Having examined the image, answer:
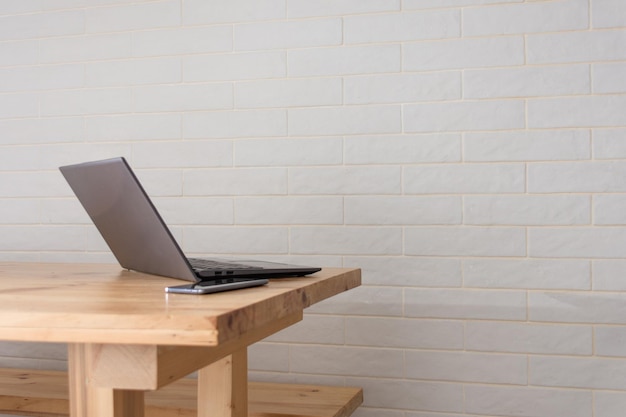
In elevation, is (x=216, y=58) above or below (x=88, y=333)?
above

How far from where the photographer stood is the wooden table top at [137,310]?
0.98m

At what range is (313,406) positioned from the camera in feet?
7.41

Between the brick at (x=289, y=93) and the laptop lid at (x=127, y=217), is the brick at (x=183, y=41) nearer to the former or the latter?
the brick at (x=289, y=93)

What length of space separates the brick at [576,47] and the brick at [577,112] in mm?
130

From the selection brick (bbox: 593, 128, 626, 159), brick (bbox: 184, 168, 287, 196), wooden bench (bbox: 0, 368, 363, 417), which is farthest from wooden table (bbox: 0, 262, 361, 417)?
brick (bbox: 593, 128, 626, 159)

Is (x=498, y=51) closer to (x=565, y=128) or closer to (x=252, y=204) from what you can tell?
(x=565, y=128)

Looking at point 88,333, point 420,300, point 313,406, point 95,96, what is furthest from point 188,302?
point 95,96

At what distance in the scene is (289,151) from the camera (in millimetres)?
2660

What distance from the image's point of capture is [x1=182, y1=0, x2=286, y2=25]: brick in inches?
106

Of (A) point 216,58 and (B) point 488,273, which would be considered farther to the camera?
(A) point 216,58

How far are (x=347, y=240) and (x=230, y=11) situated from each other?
95 cm

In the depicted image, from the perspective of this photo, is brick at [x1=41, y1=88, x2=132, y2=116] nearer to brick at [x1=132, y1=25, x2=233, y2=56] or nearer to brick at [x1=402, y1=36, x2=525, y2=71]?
brick at [x1=132, y1=25, x2=233, y2=56]

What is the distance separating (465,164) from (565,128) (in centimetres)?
34

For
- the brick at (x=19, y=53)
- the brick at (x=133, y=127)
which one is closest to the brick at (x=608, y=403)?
the brick at (x=133, y=127)
